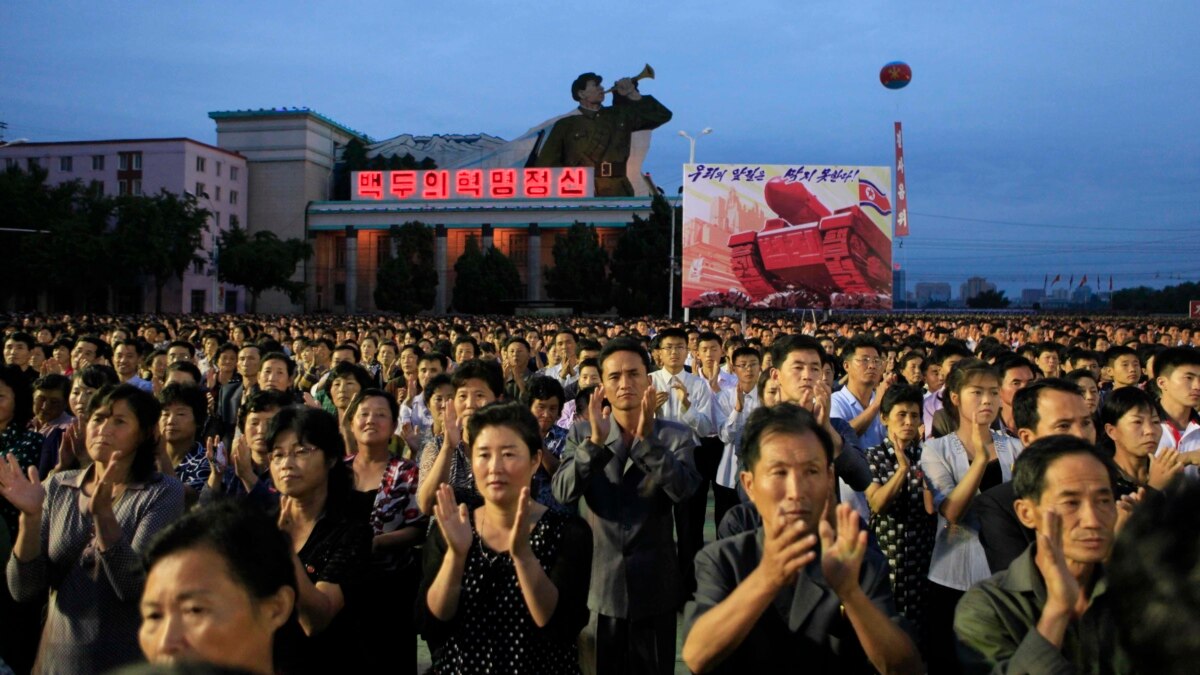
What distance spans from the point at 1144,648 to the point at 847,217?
2475 centimetres

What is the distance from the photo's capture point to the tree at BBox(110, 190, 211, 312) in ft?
125

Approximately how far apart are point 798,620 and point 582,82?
52675mm

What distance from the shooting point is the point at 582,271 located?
44469 mm

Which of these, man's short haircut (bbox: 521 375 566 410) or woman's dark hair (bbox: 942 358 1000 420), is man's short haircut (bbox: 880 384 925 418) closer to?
woman's dark hair (bbox: 942 358 1000 420)

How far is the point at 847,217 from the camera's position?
25.0 metres

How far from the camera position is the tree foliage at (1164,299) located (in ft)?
236

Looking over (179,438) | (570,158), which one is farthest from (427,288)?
(179,438)

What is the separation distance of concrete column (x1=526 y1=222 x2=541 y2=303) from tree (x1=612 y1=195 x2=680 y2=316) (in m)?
11.7

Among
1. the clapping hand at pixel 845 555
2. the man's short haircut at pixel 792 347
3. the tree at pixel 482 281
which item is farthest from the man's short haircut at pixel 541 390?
the tree at pixel 482 281

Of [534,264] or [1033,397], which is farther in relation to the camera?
[534,264]

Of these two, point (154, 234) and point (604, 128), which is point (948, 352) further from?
point (604, 128)

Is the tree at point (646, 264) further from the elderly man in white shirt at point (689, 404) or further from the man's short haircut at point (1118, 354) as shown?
the elderly man in white shirt at point (689, 404)

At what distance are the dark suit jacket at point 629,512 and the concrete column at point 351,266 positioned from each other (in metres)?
52.9

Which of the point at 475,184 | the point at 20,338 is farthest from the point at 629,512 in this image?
the point at 475,184
